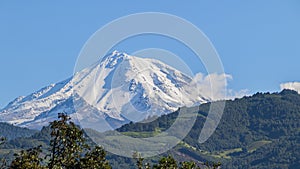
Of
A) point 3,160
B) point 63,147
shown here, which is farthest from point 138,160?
point 3,160

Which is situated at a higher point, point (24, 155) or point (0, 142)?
point (0, 142)

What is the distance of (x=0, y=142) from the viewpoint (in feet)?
182

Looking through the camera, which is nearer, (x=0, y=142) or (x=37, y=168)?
(x=37, y=168)

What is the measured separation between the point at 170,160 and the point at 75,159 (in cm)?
653

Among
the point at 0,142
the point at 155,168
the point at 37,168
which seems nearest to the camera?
the point at 37,168

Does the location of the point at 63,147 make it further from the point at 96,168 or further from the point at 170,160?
the point at 170,160

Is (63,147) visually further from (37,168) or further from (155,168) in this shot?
(155,168)

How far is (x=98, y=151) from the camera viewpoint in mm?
51000

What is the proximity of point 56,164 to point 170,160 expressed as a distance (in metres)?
7.65

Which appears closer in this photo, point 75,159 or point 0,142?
point 75,159

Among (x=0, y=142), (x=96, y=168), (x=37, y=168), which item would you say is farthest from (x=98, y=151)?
(x=0, y=142)

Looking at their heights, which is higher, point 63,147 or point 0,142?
point 0,142

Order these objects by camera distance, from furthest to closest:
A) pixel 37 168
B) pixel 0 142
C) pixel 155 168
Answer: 1. pixel 0 142
2. pixel 155 168
3. pixel 37 168

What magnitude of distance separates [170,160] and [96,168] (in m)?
5.24
